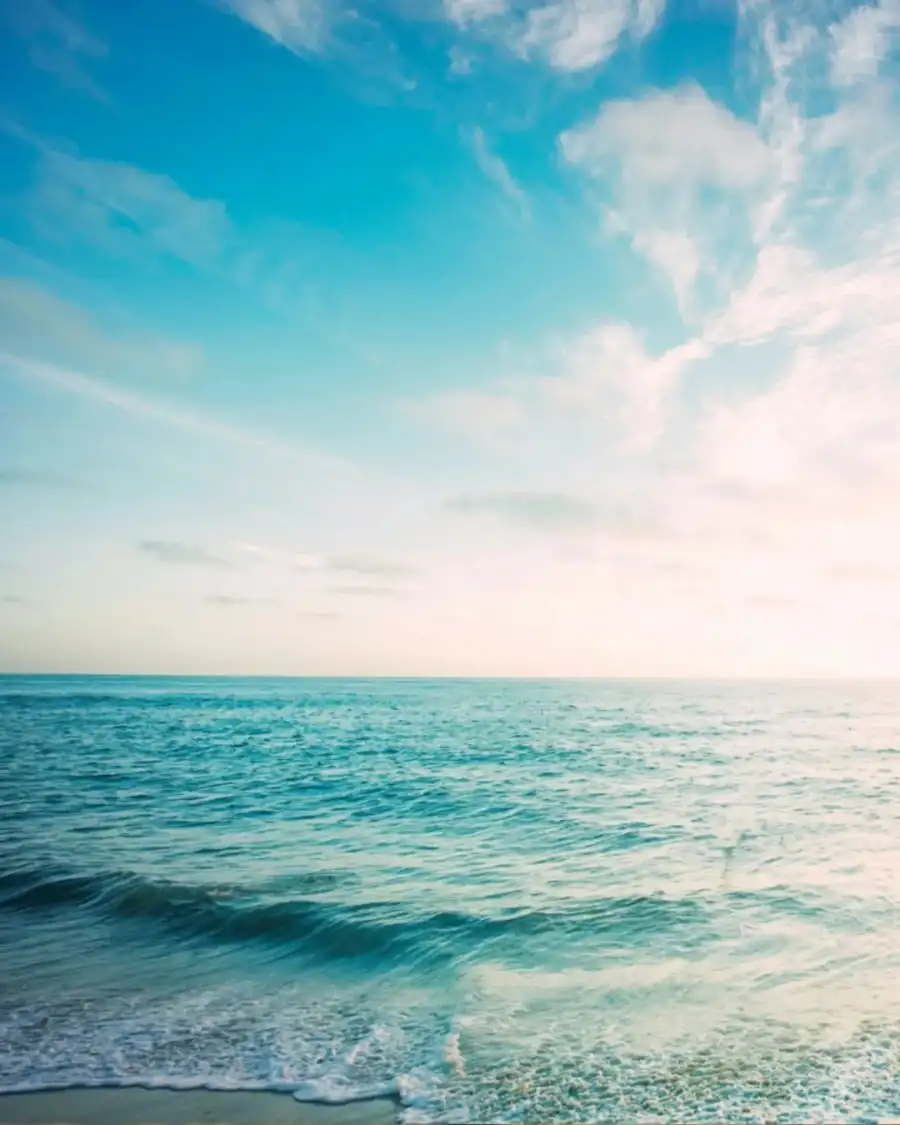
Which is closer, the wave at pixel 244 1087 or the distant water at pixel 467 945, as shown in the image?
the wave at pixel 244 1087

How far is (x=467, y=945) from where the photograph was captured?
34.0 ft

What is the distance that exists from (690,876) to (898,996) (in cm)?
519

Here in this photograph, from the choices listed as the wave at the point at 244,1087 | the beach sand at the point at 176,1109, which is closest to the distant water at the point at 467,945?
the wave at the point at 244,1087

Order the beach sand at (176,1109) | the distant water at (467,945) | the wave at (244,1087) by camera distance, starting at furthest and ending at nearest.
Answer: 1. the distant water at (467,945)
2. the wave at (244,1087)
3. the beach sand at (176,1109)

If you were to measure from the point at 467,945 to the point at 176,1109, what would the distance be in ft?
15.5

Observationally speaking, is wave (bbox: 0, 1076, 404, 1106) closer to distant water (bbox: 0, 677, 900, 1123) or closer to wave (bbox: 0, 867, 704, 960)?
distant water (bbox: 0, 677, 900, 1123)

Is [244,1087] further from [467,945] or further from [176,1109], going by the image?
[467,945]

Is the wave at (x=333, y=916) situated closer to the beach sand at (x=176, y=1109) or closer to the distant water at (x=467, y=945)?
the distant water at (x=467, y=945)

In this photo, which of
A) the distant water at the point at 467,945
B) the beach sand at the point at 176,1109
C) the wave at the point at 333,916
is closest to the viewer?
the beach sand at the point at 176,1109

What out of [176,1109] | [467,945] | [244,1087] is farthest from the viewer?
[467,945]

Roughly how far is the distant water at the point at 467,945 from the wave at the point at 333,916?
0.06 metres

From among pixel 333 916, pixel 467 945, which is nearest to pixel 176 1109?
pixel 467 945

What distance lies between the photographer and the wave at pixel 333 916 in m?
10.6

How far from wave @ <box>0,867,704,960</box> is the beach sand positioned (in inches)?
143
